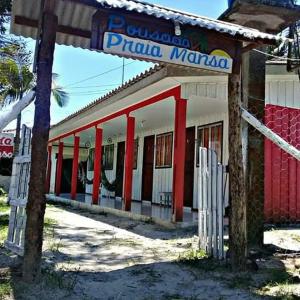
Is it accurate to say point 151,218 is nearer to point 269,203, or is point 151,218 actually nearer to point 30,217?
point 269,203

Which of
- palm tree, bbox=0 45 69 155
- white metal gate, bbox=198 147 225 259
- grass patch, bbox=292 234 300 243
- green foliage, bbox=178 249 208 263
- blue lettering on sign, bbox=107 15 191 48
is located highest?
palm tree, bbox=0 45 69 155

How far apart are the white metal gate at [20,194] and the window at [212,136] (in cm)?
598

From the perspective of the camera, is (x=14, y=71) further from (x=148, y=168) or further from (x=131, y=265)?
(x=131, y=265)

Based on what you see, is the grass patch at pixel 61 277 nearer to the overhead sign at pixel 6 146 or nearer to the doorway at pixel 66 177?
the overhead sign at pixel 6 146

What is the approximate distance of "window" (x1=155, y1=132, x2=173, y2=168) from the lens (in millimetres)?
12626

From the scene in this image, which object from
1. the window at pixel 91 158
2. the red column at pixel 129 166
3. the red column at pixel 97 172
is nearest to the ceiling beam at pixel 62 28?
the red column at pixel 129 166

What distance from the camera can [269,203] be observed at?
8.85 meters

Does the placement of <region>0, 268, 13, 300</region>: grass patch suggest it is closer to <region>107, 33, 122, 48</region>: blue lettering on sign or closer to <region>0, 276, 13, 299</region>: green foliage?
<region>0, 276, 13, 299</region>: green foliage

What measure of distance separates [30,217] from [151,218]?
212 inches

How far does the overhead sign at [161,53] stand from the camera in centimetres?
432

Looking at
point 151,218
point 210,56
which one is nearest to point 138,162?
point 151,218

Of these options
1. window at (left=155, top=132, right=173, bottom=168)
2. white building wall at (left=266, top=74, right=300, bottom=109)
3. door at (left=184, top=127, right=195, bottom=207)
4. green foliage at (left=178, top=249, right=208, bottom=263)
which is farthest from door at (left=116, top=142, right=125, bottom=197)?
green foliage at (left=178, top=249, right=208, bottom=263)

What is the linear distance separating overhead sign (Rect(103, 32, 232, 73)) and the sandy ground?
92.5 inches

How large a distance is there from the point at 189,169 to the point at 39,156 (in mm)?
7681
